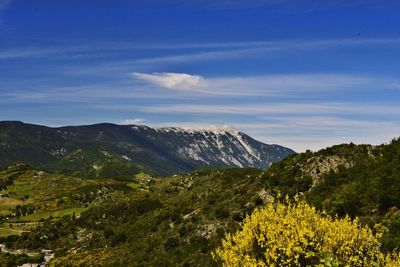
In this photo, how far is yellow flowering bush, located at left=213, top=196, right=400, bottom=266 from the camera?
55.6ft

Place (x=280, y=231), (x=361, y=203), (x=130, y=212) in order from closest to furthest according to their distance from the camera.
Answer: (x=280, y=231) → (x=361, y=203) → (x=130, y=212)

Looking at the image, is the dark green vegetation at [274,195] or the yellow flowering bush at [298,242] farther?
the dark green vegetation at [274,195]

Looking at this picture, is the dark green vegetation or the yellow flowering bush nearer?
the yellow flowering bush

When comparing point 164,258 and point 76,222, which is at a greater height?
point 164,258

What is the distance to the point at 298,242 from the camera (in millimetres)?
17328

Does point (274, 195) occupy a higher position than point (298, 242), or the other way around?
point (298, 242)

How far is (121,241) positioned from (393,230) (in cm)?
7229

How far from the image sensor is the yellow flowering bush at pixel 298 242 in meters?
16.9

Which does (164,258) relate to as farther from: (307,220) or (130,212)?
(130,212)

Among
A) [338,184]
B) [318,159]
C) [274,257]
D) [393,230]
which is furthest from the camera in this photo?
[318,159]

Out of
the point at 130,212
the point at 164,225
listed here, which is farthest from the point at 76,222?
the point at 164,225

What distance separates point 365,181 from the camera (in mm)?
49500

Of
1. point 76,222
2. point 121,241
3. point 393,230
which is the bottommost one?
point 76,222

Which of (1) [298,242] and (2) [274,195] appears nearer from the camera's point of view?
(1) [298,242]
